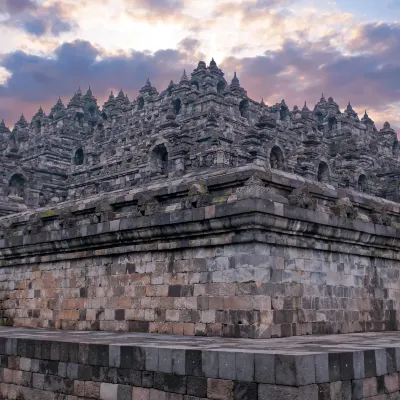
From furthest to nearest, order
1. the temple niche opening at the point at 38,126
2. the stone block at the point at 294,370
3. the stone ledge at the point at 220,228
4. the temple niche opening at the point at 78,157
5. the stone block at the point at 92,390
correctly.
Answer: the temple niche opening at the point at 38,126, the temple niche opening at the point at 78,157, the stone ledge at the point at 220,228, the stone block at the point at 92,390, the stone block at the point at 294,370

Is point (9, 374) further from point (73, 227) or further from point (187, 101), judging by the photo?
point (187, 101)

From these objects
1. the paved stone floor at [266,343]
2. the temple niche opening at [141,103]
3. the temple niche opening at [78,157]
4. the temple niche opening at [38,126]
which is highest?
the temple niche opening at [38,126]

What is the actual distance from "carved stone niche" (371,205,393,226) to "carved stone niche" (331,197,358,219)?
135 centimetres

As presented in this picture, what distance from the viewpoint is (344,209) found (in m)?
14.4

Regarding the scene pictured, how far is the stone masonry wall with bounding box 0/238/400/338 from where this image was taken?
39.7ft

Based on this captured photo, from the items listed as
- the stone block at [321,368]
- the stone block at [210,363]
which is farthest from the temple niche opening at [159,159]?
the stone block at [321,368]

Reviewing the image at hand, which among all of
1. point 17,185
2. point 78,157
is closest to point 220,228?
point 17,185

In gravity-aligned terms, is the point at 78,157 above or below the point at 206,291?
above

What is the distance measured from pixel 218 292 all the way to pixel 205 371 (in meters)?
4.18

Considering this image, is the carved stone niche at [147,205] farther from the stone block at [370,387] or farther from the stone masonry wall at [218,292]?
the stone block at [370,387]

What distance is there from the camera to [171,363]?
8.70 metres

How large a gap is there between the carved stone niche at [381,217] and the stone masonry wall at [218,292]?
1077 millimetres

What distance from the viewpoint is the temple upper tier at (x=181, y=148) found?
96.6 ft

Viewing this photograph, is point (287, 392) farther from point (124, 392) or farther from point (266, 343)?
point (124, 392)
